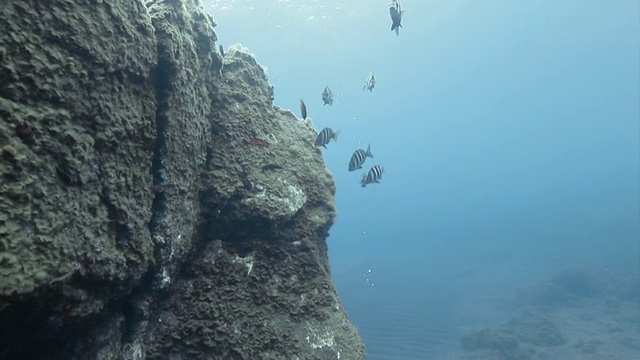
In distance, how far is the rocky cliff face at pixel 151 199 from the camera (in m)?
2.14

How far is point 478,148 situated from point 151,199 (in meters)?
166

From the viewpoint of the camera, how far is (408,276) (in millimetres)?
37750

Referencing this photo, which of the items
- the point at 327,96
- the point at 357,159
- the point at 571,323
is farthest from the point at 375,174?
the point at 571,323

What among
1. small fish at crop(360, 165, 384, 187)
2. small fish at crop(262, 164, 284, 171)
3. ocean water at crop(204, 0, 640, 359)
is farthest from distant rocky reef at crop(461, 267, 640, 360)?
small fish at crop(262, 164, 284, 171)

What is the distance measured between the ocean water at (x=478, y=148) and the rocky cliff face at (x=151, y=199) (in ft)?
47.3

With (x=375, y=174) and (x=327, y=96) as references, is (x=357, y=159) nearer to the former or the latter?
(x=375, y=174)

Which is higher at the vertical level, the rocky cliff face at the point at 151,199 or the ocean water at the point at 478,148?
the ocean water at the point at 478,148

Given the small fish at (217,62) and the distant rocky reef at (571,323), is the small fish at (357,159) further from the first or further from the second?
the distant rocky reef at (571,323)

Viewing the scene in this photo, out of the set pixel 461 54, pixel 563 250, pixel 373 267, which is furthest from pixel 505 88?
pixel 373 267

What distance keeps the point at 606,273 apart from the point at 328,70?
132ft

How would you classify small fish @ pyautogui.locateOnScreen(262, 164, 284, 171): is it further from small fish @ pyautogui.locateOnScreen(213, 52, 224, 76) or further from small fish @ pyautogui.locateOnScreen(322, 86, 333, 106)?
small fish @ pyautogui.locateOnScreen(322, 86, 333, 106)

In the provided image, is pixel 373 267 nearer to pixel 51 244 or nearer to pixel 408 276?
pixel 408 276

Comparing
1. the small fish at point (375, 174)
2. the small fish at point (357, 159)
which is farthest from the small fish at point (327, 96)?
the small fish at point (375, 174)

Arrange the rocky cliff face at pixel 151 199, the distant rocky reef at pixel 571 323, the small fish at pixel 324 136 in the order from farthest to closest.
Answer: the distant rocky reef at pixel 571 323 → the small fish at pixel 324 136 → the rocky cliff face at pixel 151 199
